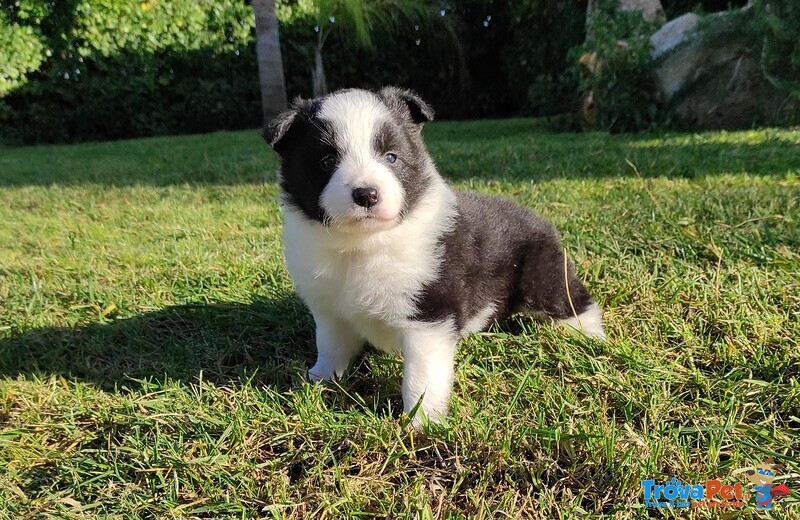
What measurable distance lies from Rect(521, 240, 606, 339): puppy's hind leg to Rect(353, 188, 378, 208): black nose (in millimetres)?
1004

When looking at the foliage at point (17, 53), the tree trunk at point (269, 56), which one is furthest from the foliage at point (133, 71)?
the tree trunk at point (269, 56)

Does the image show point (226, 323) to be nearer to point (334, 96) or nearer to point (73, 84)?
point (334, 96)

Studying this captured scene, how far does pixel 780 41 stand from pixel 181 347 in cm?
778

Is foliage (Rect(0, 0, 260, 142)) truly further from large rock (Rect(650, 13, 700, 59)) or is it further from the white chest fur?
the white chest fur

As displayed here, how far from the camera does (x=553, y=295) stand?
280 cm

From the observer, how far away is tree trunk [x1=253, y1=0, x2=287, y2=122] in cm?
1080

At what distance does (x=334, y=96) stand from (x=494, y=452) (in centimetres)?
152

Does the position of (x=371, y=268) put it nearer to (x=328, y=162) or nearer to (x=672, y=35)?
(x=328, y=162)

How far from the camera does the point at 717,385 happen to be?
228 cm

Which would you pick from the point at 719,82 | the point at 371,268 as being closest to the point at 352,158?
the point at 371,268

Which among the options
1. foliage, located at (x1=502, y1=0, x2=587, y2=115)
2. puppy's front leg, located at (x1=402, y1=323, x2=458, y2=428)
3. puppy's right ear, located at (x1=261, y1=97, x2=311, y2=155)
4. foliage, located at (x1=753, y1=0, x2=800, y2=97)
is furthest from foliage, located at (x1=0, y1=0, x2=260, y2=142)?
puppy's front leg, located at (x1=402, y1=323, x2=458, y2=428)

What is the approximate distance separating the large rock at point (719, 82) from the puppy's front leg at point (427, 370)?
7.81 m

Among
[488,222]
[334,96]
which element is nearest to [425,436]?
[488,222]

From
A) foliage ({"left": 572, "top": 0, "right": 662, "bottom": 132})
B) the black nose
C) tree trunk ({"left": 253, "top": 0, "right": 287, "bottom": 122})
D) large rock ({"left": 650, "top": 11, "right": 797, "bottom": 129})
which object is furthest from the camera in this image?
tree trunk ({"left": 253, "top": 0, "right": 287, "bottom": 122})
